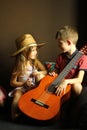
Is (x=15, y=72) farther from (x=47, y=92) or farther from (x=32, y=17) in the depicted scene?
(x=32, y=17)

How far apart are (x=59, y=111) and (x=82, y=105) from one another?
145mm

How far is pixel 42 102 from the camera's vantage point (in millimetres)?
1710

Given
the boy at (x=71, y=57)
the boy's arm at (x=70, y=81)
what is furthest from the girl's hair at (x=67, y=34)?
the boy's arm at (x=70, y=81)

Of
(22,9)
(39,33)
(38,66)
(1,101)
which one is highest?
(22,9)

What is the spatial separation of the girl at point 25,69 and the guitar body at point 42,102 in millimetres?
157

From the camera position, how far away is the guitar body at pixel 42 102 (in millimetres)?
1623

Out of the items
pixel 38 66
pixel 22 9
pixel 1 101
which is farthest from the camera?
pixel 22 9

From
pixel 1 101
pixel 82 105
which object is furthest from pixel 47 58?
pixel 82 105

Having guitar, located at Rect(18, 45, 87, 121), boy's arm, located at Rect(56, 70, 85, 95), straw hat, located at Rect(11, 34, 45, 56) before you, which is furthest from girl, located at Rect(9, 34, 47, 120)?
boy's arm, located at Rect(56, 70, 85, 95)

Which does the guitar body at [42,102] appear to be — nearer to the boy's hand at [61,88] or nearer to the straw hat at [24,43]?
the boy's hand at [61,88]

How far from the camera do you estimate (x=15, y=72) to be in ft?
6.64

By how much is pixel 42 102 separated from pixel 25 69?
16.0 inches

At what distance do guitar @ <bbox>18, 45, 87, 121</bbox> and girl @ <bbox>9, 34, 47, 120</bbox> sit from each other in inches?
5.1

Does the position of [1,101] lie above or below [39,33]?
below
